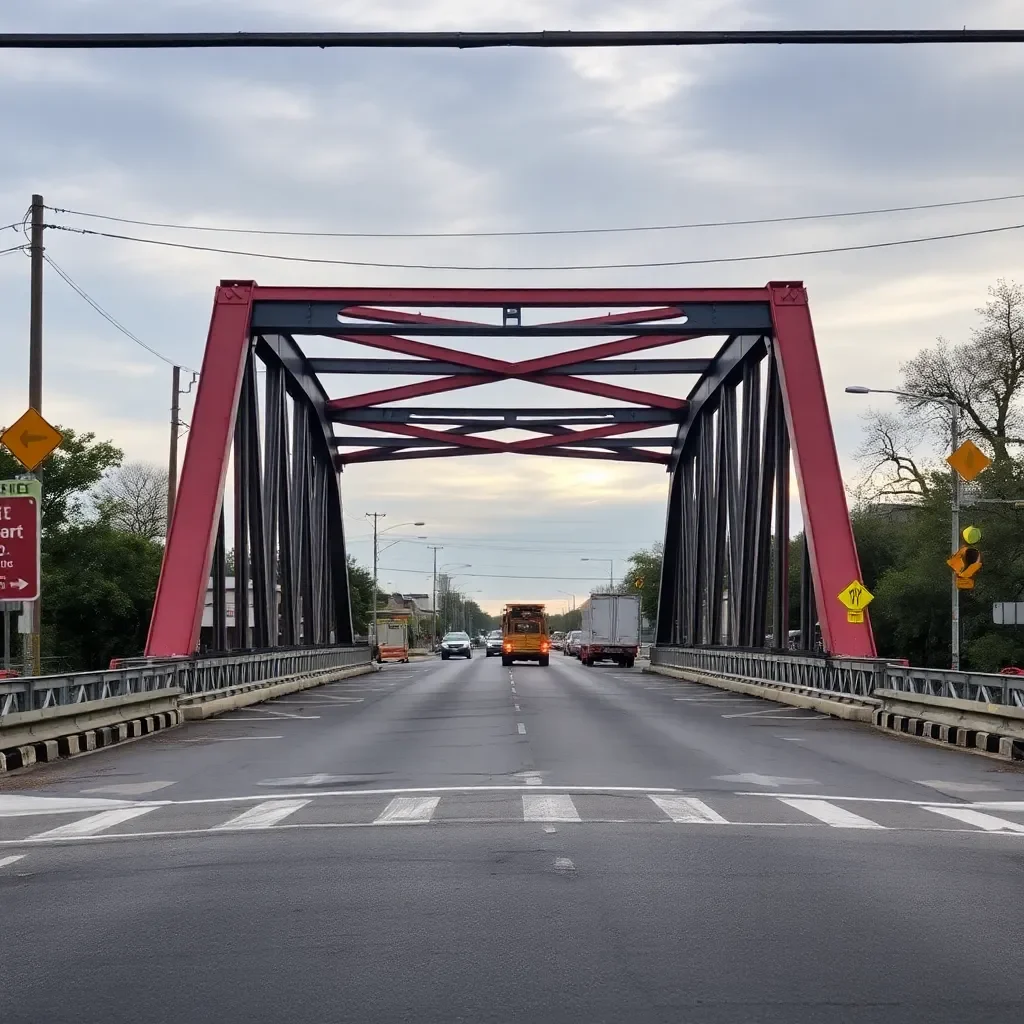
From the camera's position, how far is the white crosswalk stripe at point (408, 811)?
1204cm

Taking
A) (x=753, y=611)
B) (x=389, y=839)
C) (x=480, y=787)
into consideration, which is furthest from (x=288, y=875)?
(x=753, y=611)

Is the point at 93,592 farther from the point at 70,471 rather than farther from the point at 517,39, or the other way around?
the point at 517,39

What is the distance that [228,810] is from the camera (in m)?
13.2

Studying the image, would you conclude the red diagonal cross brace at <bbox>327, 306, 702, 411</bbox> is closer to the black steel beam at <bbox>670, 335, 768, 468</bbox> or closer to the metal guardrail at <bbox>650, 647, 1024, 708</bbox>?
the black steel beam at <bbox>670, 335, 768, 468</bbox>

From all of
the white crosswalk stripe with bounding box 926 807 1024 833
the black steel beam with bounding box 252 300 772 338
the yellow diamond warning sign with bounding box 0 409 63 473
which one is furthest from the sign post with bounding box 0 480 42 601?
the black steel beam with bounding box 252 300 772 338

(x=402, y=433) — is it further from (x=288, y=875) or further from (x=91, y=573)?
(x=288, y=875)

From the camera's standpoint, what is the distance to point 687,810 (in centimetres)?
1270

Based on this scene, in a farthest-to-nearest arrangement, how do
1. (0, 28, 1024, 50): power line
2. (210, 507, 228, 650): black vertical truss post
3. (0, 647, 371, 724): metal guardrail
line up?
(210, 507, 228, 650): black vertical truss post, (0, 647, 371, 724): metal guardrail, (0, 28, 1024, 50): power line

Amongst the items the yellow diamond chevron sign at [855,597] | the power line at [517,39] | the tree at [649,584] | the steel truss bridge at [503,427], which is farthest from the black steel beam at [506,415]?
the tree at [649,584]

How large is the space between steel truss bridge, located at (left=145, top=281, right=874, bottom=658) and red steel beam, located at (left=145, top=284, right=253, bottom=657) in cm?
4

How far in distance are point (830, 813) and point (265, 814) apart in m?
4.76

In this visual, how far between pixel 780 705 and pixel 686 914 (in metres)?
26.9

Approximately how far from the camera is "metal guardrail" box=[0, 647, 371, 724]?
19.0 metres

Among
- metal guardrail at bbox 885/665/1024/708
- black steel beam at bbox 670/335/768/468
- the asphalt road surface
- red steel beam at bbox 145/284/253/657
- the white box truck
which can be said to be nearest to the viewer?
the asphalt road surface
